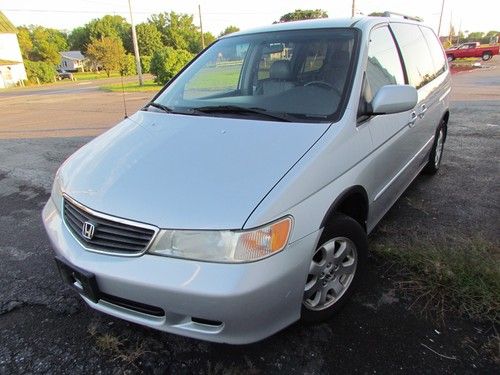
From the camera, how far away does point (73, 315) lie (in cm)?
261

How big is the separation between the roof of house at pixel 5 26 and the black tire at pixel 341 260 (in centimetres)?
6571

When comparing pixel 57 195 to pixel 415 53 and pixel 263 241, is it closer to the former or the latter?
pixel 263 241

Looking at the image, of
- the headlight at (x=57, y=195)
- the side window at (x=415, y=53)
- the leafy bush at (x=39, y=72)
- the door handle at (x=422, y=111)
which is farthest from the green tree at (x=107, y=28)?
the headlight at (x=57, y=195)

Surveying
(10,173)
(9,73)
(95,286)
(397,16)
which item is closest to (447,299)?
(95,286)

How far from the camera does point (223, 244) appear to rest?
1814 millimetres

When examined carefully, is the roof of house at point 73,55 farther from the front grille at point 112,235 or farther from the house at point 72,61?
the front grille at point 112,235

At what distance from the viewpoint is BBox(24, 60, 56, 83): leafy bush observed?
55.9 meters

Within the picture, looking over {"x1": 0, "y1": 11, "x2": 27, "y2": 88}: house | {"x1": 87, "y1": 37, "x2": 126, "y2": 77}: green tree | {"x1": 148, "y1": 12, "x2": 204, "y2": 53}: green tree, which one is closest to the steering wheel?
{"x1": 87, "y1": 37, "x2": 126, "y2": 77}: green tree

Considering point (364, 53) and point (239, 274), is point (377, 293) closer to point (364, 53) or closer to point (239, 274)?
point (239, 274)

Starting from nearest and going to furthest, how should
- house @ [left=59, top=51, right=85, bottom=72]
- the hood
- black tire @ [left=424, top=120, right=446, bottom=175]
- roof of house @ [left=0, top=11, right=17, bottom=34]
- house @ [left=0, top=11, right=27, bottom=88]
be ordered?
the hood, black tire @ [left=424, top=120, right=446, bottom=175], house @ [left=0, top=11, right=27, bottom=88], roof of house @ [left=0, top=11, right=17, bottom=34], house @ [left=59, top=51, right=85, bottom=72]

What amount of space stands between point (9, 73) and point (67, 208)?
2330 inches

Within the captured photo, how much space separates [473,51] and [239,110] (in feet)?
141

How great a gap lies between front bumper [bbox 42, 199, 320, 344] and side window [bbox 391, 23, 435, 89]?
7.68 ft

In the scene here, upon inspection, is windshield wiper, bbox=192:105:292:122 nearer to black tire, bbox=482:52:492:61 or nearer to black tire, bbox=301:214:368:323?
black tire, bbox=301:214:368:323
